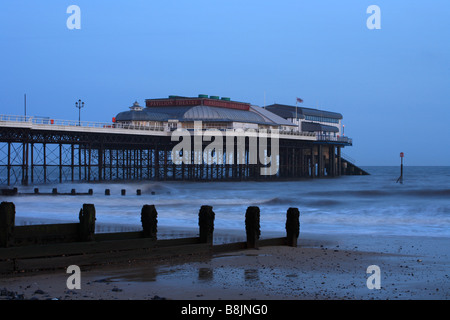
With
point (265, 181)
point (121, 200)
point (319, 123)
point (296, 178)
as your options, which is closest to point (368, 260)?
point (121, 200)

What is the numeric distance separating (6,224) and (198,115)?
62.4 m

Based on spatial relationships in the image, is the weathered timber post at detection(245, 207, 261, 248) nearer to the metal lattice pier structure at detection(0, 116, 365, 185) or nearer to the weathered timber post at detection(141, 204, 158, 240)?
the weathered timber post at detection(141, 204, 158, 240)

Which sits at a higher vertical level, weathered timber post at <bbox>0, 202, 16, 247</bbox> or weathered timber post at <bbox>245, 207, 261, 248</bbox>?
weathered timber post at <bbox>0, 202, 16, 247</bbox>

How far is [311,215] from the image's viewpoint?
29.1 m

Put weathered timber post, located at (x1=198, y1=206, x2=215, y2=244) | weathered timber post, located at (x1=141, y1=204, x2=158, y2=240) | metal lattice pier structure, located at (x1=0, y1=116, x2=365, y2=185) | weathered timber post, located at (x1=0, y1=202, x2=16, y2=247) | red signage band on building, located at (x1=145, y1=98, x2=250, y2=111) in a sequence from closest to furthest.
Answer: weathered timber post, located at (x1=0, y1=202, x2=16, y2=247) < weathered timber post, located at (x1=141, y1=204, x2=158, y2=240) < weathered timber post, located at (x1=198, y1=206, x2=215, y2=244) < metal lattice pier structure, located at (x1=0, y1=116, x2=365, y2=185) < red signage band on building, located at (x1=145, y1=98, x2=250, y2=111)

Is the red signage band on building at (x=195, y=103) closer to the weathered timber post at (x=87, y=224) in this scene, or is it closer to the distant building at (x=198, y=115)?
the distant building at (x=198, y=115)

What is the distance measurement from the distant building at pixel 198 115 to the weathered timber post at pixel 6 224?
54581 mm

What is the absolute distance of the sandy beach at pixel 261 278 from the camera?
984cm

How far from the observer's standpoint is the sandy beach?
9.84 metres

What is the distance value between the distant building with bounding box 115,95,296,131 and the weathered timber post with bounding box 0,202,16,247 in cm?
5458

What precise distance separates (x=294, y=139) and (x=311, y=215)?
4778 centimetres

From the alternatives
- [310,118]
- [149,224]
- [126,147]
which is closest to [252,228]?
[149,224]

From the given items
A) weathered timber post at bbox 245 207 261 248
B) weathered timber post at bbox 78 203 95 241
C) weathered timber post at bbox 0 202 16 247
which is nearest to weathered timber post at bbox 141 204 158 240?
weathered timber post at bbox 78 203 95 241

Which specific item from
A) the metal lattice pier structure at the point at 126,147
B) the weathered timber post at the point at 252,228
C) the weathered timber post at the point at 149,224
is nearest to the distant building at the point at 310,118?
the metal lattice pier structure at the point at 126,147
